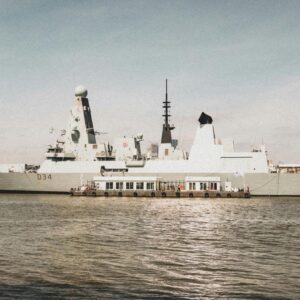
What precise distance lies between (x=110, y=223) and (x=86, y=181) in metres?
30.3

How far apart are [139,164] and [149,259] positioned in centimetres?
3934

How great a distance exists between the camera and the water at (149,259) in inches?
420

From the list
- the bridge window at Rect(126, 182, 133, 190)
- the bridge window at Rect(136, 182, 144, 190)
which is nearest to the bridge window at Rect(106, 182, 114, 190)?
the bridge window at Rect(126, 182, 133, 190)

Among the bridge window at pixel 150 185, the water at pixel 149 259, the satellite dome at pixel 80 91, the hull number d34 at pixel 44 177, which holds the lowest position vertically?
the water at pixel 149 259

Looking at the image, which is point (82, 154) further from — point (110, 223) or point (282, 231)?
point (282, 231)

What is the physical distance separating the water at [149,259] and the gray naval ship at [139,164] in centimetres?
2475

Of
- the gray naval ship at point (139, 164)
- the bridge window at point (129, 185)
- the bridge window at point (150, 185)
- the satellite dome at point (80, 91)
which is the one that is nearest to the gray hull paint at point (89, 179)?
the gray naval ship at point (139, 164)

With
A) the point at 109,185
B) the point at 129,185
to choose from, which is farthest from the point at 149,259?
the point at 109,185

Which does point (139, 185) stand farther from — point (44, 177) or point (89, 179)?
point (44, 177)

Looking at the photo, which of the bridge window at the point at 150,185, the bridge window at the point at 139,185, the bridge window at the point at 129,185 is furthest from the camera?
the bridge window at the point at 129,185

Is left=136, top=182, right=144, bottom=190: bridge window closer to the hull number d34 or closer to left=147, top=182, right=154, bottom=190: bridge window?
left=147, top=182, right=154, bottom=190: bridge window

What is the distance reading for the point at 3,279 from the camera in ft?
38.3

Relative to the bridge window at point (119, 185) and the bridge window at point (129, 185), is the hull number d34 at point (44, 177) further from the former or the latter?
the bridge window at point (129, 185)

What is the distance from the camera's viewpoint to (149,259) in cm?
1432
